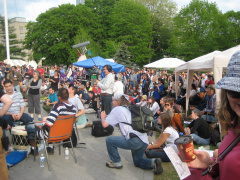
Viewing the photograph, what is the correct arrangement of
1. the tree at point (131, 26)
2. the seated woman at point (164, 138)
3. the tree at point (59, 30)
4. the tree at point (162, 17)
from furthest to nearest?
1. the tree at point (162, 17)
2. the tree at point (131, 26)
3. the tree at point (59, 30)
4. the seated woman at point (164, 138)

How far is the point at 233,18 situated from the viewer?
45.2 meters

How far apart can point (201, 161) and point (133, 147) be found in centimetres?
302

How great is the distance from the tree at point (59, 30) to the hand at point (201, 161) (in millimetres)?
37299

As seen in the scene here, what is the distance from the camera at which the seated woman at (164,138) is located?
4902 millimetres

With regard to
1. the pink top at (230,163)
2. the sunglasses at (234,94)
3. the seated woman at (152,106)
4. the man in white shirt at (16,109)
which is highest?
the sunglasses at (234,94)

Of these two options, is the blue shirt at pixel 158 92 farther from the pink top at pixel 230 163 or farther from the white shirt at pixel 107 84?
the pink top at pixel 230 163

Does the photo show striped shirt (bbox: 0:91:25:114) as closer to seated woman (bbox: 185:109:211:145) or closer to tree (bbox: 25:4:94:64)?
seated woman (bbox: 185:109:211:145)

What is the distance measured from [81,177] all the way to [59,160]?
1044 millimetres

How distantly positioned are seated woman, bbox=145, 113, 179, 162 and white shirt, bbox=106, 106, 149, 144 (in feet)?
2.21

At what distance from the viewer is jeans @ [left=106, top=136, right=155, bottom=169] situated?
4383 millimetres

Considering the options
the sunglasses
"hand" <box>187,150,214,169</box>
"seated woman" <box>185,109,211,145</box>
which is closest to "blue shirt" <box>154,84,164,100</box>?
"seated woman" <box>185,109,211,145</box>

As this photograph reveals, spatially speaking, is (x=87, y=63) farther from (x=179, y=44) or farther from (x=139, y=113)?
(x=179, y=44)

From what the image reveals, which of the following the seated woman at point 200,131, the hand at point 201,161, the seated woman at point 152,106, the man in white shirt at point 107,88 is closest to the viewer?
the hand at point 201,161

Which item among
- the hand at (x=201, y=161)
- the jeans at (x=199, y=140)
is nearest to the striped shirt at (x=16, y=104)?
the jeans at (x=199, y=140)
